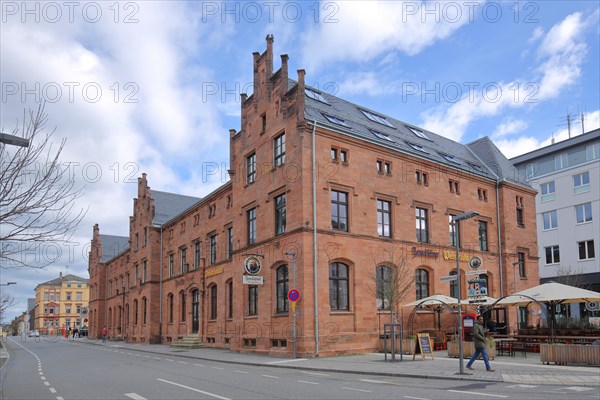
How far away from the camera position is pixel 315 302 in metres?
25.0

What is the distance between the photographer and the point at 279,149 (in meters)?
28.6

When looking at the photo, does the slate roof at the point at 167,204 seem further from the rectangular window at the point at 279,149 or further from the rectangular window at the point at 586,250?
the rectangular window at the point at 586,250

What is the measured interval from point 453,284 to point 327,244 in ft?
36.1

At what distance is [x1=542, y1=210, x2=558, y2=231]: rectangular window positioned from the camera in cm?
5425

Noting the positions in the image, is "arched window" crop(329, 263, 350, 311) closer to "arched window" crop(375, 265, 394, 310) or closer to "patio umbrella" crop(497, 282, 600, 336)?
"arched window" crop(375, 265, 394, 310)

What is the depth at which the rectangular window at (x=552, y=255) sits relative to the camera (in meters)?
53.4

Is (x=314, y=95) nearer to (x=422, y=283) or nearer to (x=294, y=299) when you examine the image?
(x=422, y=283)

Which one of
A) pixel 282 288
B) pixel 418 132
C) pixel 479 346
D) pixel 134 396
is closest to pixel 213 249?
pixel 282 288

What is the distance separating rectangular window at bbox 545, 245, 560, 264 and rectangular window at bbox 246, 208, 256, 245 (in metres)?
35.7

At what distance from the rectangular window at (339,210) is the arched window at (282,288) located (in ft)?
10.9

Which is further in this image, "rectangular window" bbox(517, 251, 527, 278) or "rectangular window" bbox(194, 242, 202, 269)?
"rectangular window" bbox(194, 242, 202, 269)

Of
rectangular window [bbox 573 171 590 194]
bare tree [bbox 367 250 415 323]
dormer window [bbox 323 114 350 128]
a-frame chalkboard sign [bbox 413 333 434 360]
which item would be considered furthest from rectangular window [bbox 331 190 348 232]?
rectangular window [bbox 573 171 590 194]

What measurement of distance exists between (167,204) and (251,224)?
25137mm

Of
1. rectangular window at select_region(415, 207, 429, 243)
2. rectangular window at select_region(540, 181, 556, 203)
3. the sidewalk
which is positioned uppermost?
rectangular window at select_region(540, 181, 556, 203)
